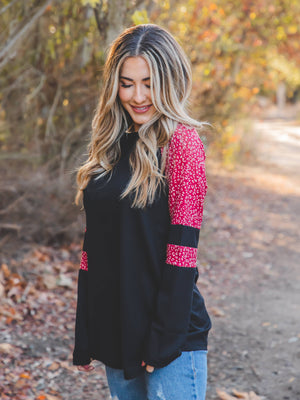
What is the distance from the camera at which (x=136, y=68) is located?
A: 6.56ft

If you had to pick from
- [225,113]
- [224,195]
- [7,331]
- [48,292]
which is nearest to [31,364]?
[7,331]

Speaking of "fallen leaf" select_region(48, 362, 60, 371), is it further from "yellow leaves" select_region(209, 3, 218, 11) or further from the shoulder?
"yellow leaves" select_region(209, 3, 218, 11)

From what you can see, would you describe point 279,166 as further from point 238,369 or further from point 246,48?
point 238,369

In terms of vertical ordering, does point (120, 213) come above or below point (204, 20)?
below

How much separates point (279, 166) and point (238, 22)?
5075 millimetres

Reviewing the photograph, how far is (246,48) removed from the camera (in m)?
11.5

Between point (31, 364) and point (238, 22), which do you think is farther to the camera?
point (238, 22)

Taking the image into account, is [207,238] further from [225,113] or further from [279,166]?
[279,166]

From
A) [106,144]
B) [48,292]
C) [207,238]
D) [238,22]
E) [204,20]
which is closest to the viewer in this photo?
[106,144]

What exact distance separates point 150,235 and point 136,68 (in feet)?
2.14

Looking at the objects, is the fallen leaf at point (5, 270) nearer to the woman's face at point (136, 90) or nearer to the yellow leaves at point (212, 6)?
the woman's face at point (136, 90)

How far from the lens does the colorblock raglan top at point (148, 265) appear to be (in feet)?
6.07

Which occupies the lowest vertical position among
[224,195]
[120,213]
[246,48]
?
[224,195]

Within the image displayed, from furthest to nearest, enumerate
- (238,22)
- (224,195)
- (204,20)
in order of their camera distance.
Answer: (238,22) → (224,195) → (204,20)
